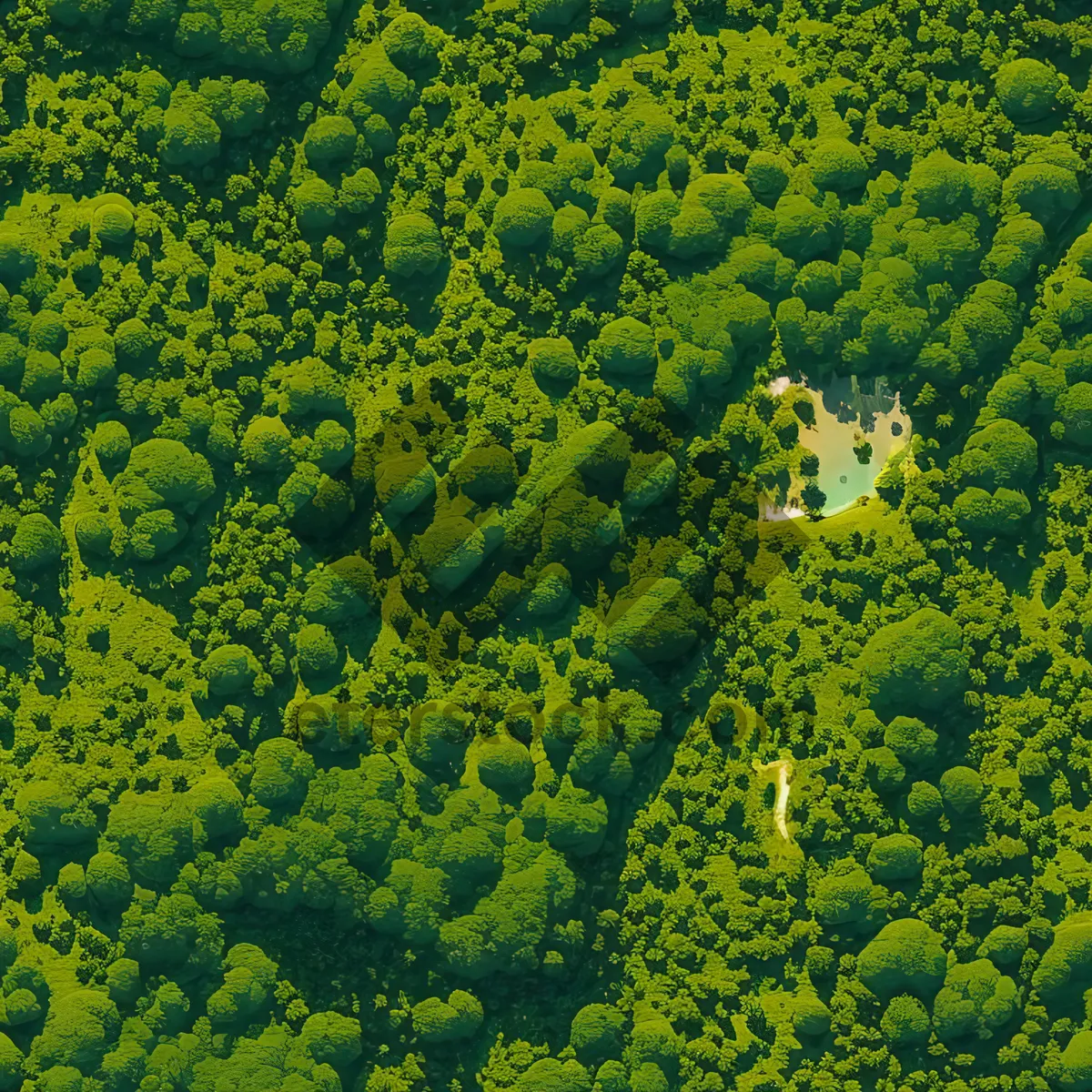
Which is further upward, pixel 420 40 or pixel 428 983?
pixel 420 40

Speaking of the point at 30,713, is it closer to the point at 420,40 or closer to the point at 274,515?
the point at 274,515

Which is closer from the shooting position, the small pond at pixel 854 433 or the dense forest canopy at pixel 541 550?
the dense forest canopy at pixel 541 550

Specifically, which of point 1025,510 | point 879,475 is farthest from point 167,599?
point 1025,510

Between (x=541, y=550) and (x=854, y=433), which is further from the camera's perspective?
(x=854, y=433)

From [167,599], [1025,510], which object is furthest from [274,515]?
[1025,510]

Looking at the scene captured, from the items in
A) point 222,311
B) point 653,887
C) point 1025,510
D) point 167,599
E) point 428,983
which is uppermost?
point 222,311

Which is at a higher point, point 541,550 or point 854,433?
point 854,433

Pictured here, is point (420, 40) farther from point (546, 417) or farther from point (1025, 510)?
point (1025, 510)

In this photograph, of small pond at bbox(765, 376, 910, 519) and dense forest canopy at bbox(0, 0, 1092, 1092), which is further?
small pond at bbox(765, 376, 910, 519)
